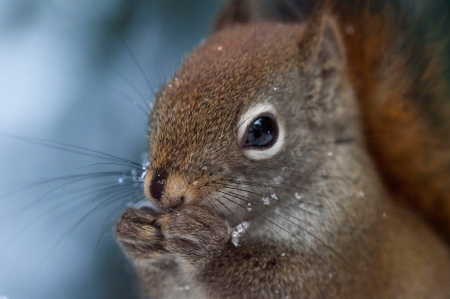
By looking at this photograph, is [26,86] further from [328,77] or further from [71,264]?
[328,77]

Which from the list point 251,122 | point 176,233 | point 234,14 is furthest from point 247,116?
point 234,14

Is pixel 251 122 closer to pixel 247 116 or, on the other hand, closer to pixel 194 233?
pixel 247 116

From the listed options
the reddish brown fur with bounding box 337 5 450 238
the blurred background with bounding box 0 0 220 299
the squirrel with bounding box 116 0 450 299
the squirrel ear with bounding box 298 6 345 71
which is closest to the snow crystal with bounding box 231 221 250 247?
the squirrel with bounding box 116 0 450 299

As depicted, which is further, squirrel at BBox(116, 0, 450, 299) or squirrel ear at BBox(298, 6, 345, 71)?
squirrel ear at BBox(298, 6, 345, 71)

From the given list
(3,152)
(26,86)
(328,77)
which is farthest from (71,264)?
(328,77)

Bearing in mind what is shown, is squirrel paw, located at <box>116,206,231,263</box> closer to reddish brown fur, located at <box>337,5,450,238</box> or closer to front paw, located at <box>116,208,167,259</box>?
front paw, located at <box>116,208,167,259</box>

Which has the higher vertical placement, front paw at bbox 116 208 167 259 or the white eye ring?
the white eye ring
